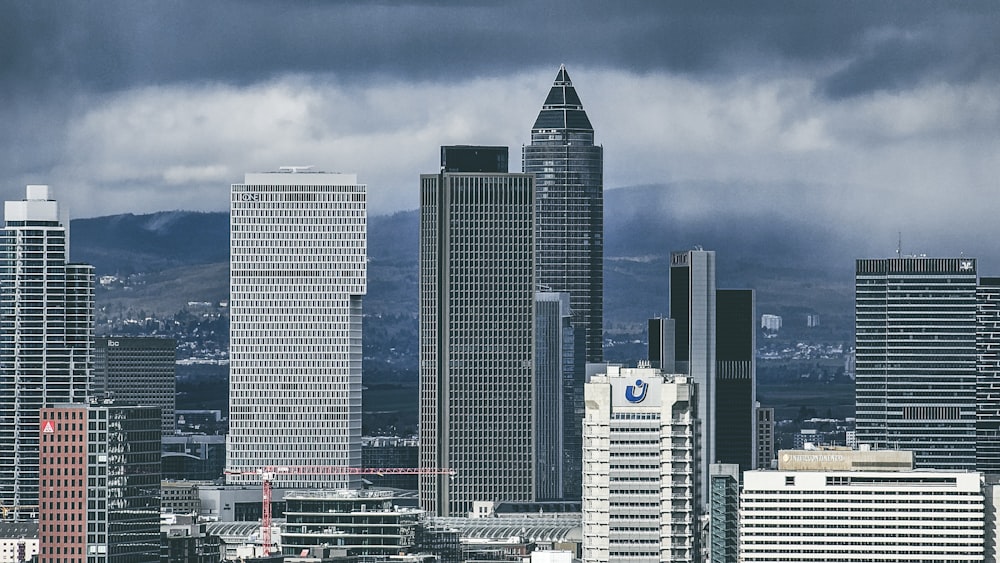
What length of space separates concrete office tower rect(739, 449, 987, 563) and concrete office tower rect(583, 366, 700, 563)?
3628 mm

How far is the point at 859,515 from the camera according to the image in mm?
154750

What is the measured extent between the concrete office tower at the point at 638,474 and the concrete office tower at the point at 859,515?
3.63 m

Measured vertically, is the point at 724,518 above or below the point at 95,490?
below

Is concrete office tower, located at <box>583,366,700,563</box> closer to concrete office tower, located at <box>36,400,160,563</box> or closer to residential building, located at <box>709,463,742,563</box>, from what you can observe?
residential building, located at <box>709,463,742,563</box>

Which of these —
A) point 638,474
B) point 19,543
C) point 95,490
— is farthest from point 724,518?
point 19,543

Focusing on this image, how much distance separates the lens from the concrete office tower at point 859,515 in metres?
153

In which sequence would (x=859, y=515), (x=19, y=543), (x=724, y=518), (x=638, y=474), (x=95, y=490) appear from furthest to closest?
1. (x=19, y=543)
2. (x=95, y=490)
3. (x=724, y=518)
4. (x=638, y=474)
5. (x=859, y=515)

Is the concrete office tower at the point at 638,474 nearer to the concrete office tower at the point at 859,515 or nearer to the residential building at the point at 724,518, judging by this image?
the residential building at the point at 724,518

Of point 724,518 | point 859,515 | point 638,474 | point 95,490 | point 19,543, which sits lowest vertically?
point 19,543

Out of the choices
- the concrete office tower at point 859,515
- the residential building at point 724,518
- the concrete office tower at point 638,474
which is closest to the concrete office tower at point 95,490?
the concrete office tower at point 638,474

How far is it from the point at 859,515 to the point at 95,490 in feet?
131

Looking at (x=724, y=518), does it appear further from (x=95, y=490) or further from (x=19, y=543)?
(x=19, y=543)

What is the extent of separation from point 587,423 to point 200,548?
1235 inches

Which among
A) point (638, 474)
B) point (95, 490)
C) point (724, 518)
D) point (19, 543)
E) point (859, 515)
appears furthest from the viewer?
point (19, 543)
